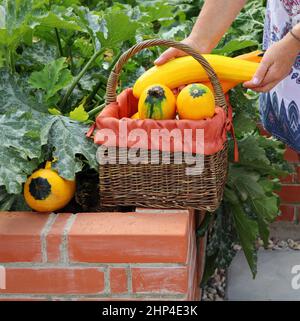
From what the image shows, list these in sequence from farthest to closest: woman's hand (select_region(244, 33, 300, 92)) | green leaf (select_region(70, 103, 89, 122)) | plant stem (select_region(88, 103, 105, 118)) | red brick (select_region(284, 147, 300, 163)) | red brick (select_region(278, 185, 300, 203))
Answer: red brick (select_region(278, 185, 300, 203))
red brick (select_region(284, 147, 300, 163))
plant stem (select_region(88, 103, 105, 118))
green leaf (select_region(70, 103, 89, 122))
woman's hand (select_region(244, 33, 300, 92))

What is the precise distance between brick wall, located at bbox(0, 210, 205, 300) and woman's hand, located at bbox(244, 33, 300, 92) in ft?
1.42

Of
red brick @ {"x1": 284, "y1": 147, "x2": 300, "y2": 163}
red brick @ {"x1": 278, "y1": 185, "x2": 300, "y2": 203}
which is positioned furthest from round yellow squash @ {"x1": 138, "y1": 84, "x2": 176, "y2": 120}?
red brick @ {"x1": 278, "y1": 185, "x2": 300, "y2": 203}

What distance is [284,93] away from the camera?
6.48 feet

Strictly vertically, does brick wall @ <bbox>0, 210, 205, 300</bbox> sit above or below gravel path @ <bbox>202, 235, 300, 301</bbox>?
above

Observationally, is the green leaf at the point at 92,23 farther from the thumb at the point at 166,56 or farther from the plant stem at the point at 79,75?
the thumb at the point at 166,56

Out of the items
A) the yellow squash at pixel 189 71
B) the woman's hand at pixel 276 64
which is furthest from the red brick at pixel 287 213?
the woman's hand at pixel 276 64

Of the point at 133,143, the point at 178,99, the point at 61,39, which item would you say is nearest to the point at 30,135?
the point at 133,143

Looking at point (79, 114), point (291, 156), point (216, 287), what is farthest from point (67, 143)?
point (291, 156)

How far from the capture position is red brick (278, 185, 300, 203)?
3.09 metres

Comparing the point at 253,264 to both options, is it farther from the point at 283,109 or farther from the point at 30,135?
the point at 30,135

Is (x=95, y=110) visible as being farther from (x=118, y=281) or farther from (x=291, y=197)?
(x=291, y=197)

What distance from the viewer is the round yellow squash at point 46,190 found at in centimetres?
192

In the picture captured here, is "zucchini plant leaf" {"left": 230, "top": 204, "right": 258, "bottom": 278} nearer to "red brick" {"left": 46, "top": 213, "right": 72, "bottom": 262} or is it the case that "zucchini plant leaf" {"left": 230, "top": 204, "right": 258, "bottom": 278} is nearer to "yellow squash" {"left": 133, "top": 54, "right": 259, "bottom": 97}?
"yellow squash" {"left": 133, "top": 54, "right": 259, "bottom": 97}
